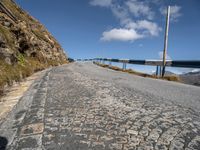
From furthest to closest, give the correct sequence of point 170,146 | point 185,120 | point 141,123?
point 185,120
point 141,123
point 170,146

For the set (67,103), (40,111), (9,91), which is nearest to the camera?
(40,111)

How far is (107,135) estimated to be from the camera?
13.6ft

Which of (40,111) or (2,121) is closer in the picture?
(2,121)

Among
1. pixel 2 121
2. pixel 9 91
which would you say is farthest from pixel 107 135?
pixel 9 91

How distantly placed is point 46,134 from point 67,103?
2305 mm

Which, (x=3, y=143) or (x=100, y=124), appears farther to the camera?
(x=100, y=124)

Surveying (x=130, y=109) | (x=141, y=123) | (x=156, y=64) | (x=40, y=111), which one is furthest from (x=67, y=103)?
(x=156, y=64)

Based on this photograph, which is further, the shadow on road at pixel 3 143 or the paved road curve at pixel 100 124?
the paved road curve at pixel 100 124

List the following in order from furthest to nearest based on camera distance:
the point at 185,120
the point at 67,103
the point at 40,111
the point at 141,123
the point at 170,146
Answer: the point at 67,103, the point at 40,111, the point at 185,120, the point at 141,123, the point at 170,146

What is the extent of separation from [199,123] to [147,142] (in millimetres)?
1602

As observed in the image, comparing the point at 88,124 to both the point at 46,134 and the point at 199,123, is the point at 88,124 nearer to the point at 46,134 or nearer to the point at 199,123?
the point at 46,134

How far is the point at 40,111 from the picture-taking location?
562 cm

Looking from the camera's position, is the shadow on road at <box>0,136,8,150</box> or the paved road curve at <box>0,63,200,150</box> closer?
the shadow on road at <box>0,136,8,150</box>

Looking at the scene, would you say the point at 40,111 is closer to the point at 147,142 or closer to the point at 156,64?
the point at 147,142
